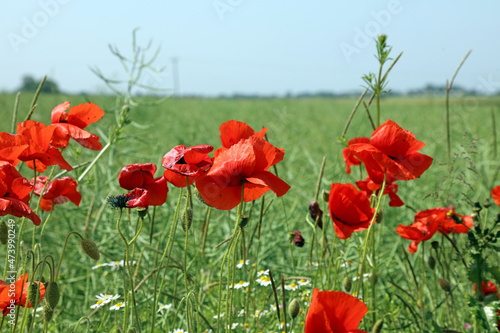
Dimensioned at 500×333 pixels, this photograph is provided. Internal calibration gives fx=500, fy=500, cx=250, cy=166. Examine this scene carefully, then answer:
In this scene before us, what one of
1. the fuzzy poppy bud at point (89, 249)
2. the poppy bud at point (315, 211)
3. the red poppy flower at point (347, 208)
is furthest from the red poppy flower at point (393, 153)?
the fuzzy poppy bud at point (89, 249)

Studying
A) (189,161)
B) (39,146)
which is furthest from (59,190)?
(189,161)

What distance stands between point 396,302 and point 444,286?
0.40m

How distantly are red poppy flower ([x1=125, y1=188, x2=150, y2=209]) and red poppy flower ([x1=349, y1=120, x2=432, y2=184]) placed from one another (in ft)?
1.04

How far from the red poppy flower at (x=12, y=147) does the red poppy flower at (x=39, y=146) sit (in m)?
0.01

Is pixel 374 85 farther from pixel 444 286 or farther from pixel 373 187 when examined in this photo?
pixel 444 286

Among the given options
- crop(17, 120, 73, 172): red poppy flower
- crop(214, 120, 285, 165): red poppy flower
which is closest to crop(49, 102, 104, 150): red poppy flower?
crop(17, 120, 73, 172): red poppy flower

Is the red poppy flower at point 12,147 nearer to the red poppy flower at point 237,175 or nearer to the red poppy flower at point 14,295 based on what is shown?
the red poppy flower at point 14,295

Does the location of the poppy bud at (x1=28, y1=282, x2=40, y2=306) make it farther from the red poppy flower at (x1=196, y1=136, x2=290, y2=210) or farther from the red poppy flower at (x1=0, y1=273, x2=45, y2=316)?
the red poppy flower at (x1=196, y1=136, x2=290, y2=210)

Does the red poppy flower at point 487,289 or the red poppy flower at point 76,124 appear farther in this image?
the red poppy flower at point 487,289

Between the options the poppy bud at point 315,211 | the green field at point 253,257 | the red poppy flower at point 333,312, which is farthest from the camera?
the green field at point 253,257

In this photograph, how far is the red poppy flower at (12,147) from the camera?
75cm

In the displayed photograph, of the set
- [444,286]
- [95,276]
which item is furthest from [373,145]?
[95,276]

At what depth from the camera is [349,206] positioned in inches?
34.8

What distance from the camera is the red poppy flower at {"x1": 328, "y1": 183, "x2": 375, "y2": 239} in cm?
89
